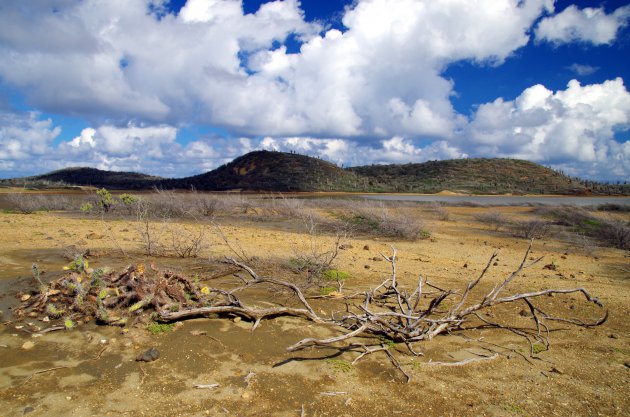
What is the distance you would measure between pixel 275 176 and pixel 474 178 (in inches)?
1223

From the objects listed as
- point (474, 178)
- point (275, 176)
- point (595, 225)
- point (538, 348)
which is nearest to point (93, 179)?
point (275, 176)

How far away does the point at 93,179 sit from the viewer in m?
61.6

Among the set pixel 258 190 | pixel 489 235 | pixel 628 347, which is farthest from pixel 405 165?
pixel 628 347

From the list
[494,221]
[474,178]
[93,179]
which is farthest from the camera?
[474,178]

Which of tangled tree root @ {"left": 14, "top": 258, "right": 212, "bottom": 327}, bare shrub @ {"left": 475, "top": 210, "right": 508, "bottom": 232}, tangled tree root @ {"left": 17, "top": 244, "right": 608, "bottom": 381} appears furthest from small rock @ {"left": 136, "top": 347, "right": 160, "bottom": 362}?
bare shrub @ {"left": 475, "top": 210, "right": 508, "bottom": 232}

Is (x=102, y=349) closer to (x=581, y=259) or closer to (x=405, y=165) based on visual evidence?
(x=581, y=259)

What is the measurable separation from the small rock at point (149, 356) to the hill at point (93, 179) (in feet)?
173

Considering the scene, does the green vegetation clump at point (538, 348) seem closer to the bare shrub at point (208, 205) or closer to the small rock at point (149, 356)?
the small rock at point (149, 356)

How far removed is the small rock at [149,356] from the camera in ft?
12.8

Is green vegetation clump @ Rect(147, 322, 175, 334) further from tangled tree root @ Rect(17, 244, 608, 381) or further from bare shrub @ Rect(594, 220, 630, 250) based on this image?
bare shrub @ Rect(594, 220, 630, 250)

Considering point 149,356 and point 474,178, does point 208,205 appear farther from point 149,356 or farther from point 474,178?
point 474,178

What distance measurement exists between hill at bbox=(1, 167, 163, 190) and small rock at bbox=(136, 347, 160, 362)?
5259 centimetres

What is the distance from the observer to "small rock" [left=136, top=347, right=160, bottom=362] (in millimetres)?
3895

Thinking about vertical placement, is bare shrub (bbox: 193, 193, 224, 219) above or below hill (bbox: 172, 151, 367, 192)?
below
